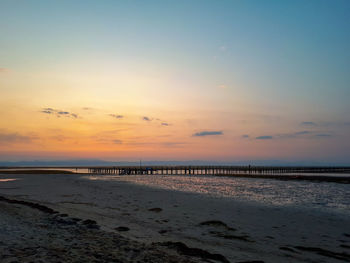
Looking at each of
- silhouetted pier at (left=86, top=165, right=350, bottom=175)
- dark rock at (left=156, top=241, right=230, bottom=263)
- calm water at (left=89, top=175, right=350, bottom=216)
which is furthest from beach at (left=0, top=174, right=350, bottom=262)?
silhouetted pier at (left=86, top=165, right=350, bottom=175)

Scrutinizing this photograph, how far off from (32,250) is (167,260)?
138 inches

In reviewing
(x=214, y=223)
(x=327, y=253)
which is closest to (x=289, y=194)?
(x=214, y=223)

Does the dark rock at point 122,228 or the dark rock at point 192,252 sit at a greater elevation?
the dark rock at point 192,252

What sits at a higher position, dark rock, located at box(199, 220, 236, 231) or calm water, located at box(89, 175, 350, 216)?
dark rock, located at box(199, 220, 236, 231)

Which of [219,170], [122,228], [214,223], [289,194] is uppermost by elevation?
[122,228]

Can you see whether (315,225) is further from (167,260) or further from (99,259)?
(99,259)

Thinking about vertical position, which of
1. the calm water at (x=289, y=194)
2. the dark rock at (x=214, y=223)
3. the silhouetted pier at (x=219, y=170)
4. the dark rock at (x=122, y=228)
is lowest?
the silhouetted pier at (x=219, y=170)

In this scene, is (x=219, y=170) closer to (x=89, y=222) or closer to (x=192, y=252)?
(x=89, y=222)

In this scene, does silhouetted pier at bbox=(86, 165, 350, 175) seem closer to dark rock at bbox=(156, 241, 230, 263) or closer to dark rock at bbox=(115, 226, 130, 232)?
dark rock at bbox=(115, 226, 130, 232)

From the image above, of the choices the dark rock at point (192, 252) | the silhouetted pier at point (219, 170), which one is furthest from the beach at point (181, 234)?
the silhouetted pier at point (219, 170)

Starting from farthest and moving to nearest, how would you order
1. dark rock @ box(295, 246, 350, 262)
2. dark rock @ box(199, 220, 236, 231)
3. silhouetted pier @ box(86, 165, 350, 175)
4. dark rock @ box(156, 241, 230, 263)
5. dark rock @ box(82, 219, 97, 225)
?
1. silhouetted pier @ box(86, 165, 350, 175)
2. dark rock @ box(199, 220, 236, 231)
3. dark rock @ box(82, 219, 97, 225)
4. dark rock @ box(295, 246, 350, 262)
5. dark rock @ box(156, 241, 230, 263)

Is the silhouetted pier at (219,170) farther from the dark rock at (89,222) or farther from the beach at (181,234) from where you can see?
the dark rock at (89,222)

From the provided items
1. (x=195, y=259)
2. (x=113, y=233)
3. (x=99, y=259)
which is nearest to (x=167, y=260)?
(x=195, y=259)

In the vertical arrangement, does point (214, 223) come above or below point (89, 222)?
below
